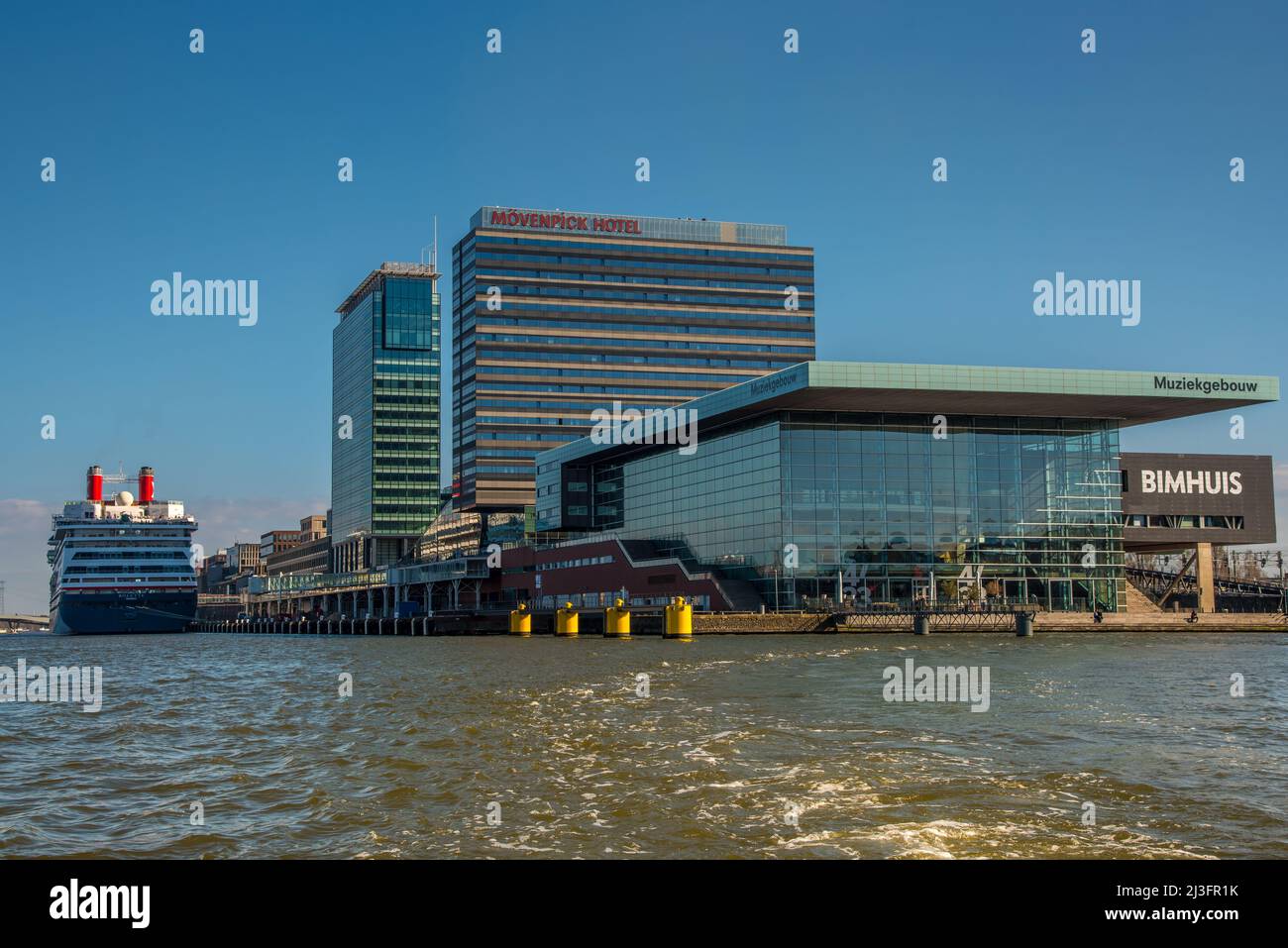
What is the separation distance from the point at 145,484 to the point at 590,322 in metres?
72.3

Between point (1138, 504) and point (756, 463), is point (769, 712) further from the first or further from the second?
point (1138, 504)

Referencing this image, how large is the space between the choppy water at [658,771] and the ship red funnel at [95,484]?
13982 centimetres

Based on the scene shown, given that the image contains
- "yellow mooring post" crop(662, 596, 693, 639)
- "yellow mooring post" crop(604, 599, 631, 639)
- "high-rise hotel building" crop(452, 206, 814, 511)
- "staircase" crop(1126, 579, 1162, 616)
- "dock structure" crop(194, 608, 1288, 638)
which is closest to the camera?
"yellow mooring post" crop(662, 596, 693, 639)

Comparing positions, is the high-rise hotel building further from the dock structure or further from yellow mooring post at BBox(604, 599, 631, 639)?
yellow mooring post at BBox(604, 599, 631, 639)

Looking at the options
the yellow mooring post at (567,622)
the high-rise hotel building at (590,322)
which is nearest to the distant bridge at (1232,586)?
the high-rise hotel building at (590,322)

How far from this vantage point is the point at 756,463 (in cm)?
10631

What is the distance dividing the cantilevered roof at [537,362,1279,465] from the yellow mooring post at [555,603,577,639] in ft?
75.9

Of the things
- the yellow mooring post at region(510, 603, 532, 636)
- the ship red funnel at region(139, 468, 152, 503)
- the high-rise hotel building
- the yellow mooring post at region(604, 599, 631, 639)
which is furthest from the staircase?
the ship red funnel at region(139, 468, 152, 503)

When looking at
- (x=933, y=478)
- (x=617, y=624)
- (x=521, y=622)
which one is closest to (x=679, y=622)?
(x=617, y=624)

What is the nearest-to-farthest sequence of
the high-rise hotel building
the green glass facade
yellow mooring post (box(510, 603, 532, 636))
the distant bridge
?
the green glass facade < yellow mooring post (box(510, 603, 532, 636)) < the distant bridge < the high-rise hotel building

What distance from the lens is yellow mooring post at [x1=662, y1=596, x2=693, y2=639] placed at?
87.4 meters

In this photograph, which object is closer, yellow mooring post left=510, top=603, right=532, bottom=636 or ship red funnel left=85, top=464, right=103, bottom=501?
yellow mooring post left=510, top=603, right=532, bottom=636
